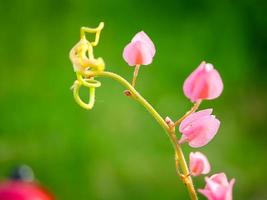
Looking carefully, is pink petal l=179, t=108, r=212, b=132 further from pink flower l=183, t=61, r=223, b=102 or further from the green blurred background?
the green blurred background

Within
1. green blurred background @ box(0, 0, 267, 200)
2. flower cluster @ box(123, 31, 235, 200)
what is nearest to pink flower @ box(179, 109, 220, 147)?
flower cluster @ box(123, 31, 235, 200)

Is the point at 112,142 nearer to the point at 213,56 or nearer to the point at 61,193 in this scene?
the point at 61,193

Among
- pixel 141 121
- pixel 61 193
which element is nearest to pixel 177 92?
pixel 141 121

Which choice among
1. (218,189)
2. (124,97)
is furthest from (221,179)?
(124,97)

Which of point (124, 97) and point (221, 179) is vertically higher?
point (221, 179)

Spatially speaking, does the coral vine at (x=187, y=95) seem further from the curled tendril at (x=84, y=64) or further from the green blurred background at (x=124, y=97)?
the green blurred background at (x=124, y=97)

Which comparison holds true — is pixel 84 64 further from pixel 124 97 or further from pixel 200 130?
pixel 124 97

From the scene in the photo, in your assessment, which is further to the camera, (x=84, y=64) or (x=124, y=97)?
(x=124, y=97)
